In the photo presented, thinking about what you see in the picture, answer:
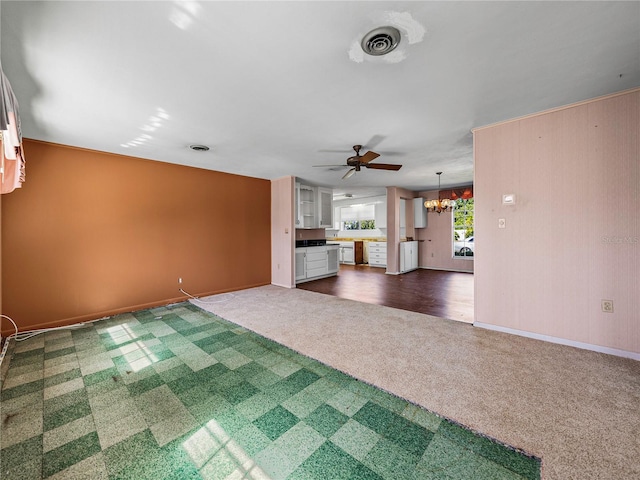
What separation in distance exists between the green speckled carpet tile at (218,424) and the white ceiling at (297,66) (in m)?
2.43

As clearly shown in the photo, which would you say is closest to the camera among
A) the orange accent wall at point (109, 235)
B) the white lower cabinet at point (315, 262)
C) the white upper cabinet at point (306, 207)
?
the orange accent wall at point (109, 235)

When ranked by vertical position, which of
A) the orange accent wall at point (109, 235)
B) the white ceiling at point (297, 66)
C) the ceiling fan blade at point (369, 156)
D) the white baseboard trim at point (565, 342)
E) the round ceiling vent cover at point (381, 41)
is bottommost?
the white baseboard trim at point (565, 342)

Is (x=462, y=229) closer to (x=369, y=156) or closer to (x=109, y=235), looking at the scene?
(x=369, y=156)

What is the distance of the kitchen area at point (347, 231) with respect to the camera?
642 centimetres

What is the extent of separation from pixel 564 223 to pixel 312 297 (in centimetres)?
358

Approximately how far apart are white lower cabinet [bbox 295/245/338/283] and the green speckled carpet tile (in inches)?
141

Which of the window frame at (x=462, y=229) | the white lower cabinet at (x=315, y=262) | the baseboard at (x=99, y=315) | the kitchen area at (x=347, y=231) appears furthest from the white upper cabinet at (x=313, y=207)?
the window frame at (x=462, y=229)

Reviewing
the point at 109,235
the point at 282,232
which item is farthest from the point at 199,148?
the point at 282,232

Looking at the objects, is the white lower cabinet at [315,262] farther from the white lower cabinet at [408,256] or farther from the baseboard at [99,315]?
the baseboard at [99,315]

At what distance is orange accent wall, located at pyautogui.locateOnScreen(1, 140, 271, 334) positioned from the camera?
3.24 metres

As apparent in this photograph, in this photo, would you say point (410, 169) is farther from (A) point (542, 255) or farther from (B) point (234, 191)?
(B) point (234, 191)

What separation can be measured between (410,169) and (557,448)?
4.57 m

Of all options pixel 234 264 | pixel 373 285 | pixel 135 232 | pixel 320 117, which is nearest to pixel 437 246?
pixel 373 285

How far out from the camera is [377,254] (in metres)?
8.72
